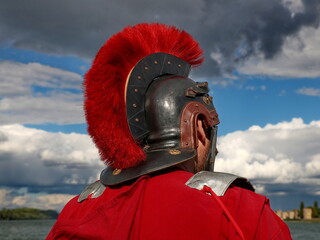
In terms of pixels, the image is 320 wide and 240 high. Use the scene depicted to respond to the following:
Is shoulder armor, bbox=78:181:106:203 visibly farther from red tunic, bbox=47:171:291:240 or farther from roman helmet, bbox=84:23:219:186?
red tunic, bbox=47:171:291:240

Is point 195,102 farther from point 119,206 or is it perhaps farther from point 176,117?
point 119,206

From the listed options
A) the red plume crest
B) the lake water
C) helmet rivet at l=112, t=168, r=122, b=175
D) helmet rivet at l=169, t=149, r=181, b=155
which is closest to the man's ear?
helmet rivet at l=169, t=149, r=181, b=155

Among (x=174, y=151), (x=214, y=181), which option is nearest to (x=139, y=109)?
(x=174, y=151)

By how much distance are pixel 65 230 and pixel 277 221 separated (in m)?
1.28

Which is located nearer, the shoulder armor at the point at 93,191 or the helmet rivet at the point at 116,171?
the helmet rivet at the point at 116,171

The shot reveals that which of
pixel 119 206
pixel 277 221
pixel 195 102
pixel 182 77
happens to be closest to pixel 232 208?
pixel 277 221

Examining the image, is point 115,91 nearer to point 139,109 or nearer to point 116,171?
point 139,109

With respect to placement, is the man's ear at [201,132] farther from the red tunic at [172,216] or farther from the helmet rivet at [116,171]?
the helmet rivet at [116,171]

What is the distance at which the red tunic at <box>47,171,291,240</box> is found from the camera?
2.60 meters

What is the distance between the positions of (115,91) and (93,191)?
2.42 feet

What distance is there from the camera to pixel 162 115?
316 centimetres

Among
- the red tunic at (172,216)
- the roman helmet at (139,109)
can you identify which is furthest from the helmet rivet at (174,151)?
the red tunic at (172,216)

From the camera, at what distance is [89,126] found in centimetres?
332

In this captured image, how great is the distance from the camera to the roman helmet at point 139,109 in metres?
3.08
